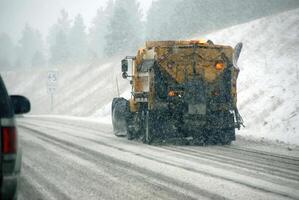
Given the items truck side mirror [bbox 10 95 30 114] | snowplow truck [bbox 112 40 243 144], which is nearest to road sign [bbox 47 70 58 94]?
snowplow truck [bbox 112 40 243 144]

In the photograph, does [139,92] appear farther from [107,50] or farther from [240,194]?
[107,50]

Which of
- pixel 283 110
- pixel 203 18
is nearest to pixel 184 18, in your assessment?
pixel 203 18

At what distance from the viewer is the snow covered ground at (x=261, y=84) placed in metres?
18.7

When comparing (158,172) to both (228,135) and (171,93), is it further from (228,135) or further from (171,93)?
(228,135)

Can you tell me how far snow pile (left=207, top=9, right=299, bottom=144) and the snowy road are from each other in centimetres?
434

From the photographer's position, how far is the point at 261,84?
78.4ft

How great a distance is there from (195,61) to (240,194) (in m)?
8.38

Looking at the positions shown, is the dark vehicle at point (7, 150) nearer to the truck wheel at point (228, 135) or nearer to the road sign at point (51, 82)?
the truck wheel at point (228, 135)

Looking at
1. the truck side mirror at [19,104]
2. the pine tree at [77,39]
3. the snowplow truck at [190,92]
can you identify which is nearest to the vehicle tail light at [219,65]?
the snowplow truck at [190,92]

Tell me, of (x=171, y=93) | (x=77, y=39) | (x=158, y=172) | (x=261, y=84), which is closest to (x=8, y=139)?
(x=158, y=172)

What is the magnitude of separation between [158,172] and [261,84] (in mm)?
15931

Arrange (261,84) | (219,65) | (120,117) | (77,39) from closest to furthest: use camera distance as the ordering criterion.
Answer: (219,65), (120,117), (261,84), (77,39)

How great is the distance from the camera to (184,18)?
5416 centimetres

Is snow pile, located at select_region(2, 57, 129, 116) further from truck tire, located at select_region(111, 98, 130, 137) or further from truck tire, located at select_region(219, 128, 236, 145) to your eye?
truck tire, located at select_region(219, 128, 236, 145)
